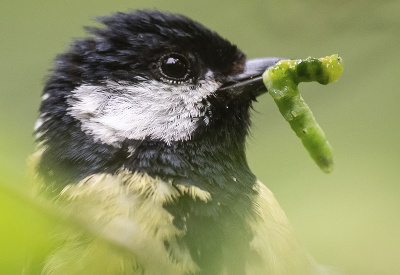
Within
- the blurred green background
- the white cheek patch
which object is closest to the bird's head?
the white cheek patch

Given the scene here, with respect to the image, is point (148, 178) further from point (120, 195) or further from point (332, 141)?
point (332, 141)

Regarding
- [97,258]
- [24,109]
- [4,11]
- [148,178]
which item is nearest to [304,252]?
[148,178]

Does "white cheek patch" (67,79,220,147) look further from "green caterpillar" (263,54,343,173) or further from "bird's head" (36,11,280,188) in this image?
"green caterpillar" (263,54,343,173)

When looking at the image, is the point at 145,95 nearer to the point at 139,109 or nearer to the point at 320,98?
the point at 139,109

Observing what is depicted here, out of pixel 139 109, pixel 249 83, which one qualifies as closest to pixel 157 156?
pixel 139 109

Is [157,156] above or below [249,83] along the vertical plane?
below

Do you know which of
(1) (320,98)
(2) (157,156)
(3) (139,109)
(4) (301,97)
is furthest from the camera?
(1) (320,98)

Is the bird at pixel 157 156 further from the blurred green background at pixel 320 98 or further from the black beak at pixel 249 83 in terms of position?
the blurred green background at pixel 320 98
